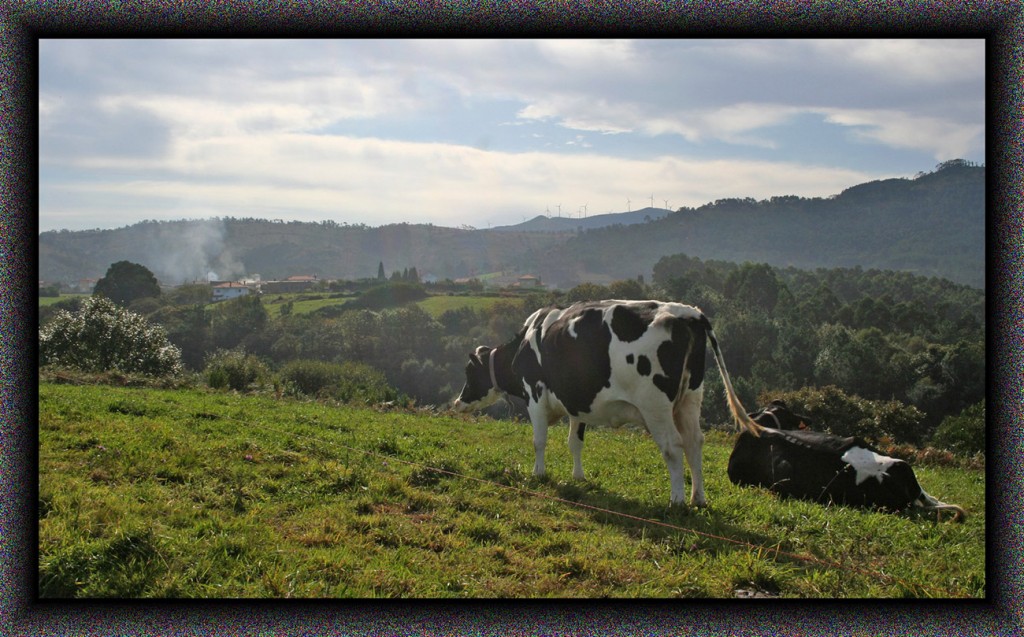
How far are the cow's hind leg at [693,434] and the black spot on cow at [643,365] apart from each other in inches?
21.9

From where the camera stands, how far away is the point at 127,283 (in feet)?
125

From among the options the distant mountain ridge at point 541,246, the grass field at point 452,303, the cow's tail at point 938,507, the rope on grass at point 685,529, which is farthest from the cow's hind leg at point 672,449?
the grass field at point 452,303

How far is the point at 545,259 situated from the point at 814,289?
2373 cm

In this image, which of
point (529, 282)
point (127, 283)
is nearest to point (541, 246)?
point (529, 282)

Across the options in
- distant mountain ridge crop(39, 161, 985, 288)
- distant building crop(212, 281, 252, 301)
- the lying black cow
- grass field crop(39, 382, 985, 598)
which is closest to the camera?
grass field crop(39, 382, 985, 598)

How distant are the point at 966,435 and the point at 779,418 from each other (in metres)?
3.18

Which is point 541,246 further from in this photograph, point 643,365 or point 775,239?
point 643,365

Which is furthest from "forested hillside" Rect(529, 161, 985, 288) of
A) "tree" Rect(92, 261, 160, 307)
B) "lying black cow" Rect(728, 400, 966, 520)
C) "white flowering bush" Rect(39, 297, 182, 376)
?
"tree" Rect(92, 261, 160, 307)

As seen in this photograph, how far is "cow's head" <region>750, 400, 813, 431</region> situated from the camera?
412 inches

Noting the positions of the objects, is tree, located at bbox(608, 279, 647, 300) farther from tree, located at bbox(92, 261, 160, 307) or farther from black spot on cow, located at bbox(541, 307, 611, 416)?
black spot on cow, located at bbox(541, 307, 611, 416)

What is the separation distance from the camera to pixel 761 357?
4172cm

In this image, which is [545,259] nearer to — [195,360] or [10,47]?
[195,360]

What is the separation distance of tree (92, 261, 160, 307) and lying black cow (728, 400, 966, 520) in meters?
31.6

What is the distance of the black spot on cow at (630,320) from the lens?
25.4 feet
